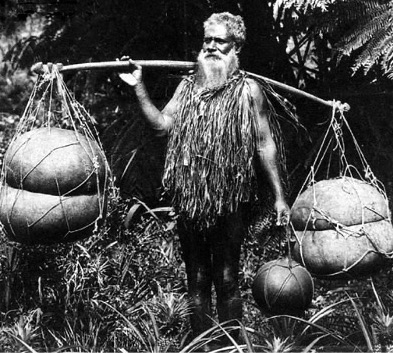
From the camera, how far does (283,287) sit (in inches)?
183

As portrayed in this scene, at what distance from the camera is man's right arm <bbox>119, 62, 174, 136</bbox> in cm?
470

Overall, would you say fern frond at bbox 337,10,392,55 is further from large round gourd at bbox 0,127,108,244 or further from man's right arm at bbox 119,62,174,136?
large round gourd at bbox 0,127,108,244

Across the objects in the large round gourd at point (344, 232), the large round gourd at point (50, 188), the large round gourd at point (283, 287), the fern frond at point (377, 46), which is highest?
the fern frond at point (377, 46)

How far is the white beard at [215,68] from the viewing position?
4.83 m

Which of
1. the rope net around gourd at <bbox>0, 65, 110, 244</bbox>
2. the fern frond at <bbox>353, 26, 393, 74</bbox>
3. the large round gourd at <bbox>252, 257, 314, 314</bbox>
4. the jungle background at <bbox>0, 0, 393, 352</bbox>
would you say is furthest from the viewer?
the jungle background at <bbox>0, 0, 393, 352</bbox>

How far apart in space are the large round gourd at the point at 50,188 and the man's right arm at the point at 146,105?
380 millimetres

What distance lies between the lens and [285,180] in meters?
5.20

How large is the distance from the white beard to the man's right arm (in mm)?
311

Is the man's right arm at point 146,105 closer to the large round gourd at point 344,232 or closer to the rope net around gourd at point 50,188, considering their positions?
the rope net around gourd at point 50,188

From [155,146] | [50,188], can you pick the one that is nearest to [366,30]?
[155,146]

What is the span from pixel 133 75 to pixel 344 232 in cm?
142

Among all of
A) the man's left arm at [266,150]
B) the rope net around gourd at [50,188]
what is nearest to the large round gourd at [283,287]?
the man's left arm at [266,150]

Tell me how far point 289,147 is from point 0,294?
2457mm

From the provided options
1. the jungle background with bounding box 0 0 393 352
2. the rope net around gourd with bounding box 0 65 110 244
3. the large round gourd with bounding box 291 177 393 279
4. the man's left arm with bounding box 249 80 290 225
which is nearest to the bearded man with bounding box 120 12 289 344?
the man's left arm with bounding box 249 80 290 225
